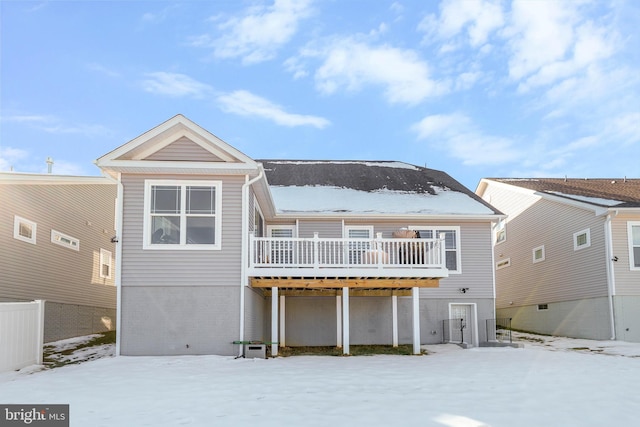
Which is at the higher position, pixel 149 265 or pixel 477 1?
pixel 477 1

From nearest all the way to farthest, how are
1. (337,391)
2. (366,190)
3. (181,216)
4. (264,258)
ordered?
1. (337,391)
2. (181,216)
3. (264,258)
4. (366,190)

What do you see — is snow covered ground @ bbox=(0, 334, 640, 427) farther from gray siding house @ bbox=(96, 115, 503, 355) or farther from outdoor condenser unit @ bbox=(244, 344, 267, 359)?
gray siding house @ bbox=(96, 115, 503, 355)

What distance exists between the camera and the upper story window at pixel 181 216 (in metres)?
13.4

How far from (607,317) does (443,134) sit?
42.8ft

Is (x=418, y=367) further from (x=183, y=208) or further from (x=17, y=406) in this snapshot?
(x=17, y=406)

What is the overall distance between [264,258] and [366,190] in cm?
681

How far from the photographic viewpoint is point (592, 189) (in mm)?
22156

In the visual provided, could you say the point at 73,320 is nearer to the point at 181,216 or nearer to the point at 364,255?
the point at 181,216

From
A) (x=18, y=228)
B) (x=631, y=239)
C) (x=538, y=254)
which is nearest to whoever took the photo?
(x=18, y=228)

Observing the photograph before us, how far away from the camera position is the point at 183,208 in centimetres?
1338

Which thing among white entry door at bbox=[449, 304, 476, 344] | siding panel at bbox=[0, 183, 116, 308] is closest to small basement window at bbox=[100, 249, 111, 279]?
siding panel at bbox=[0, 183, 116, 308]

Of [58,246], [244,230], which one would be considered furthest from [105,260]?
[244,230]

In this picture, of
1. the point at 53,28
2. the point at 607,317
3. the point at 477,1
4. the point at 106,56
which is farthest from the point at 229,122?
the point at 607,317

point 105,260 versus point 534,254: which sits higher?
point 534,254
